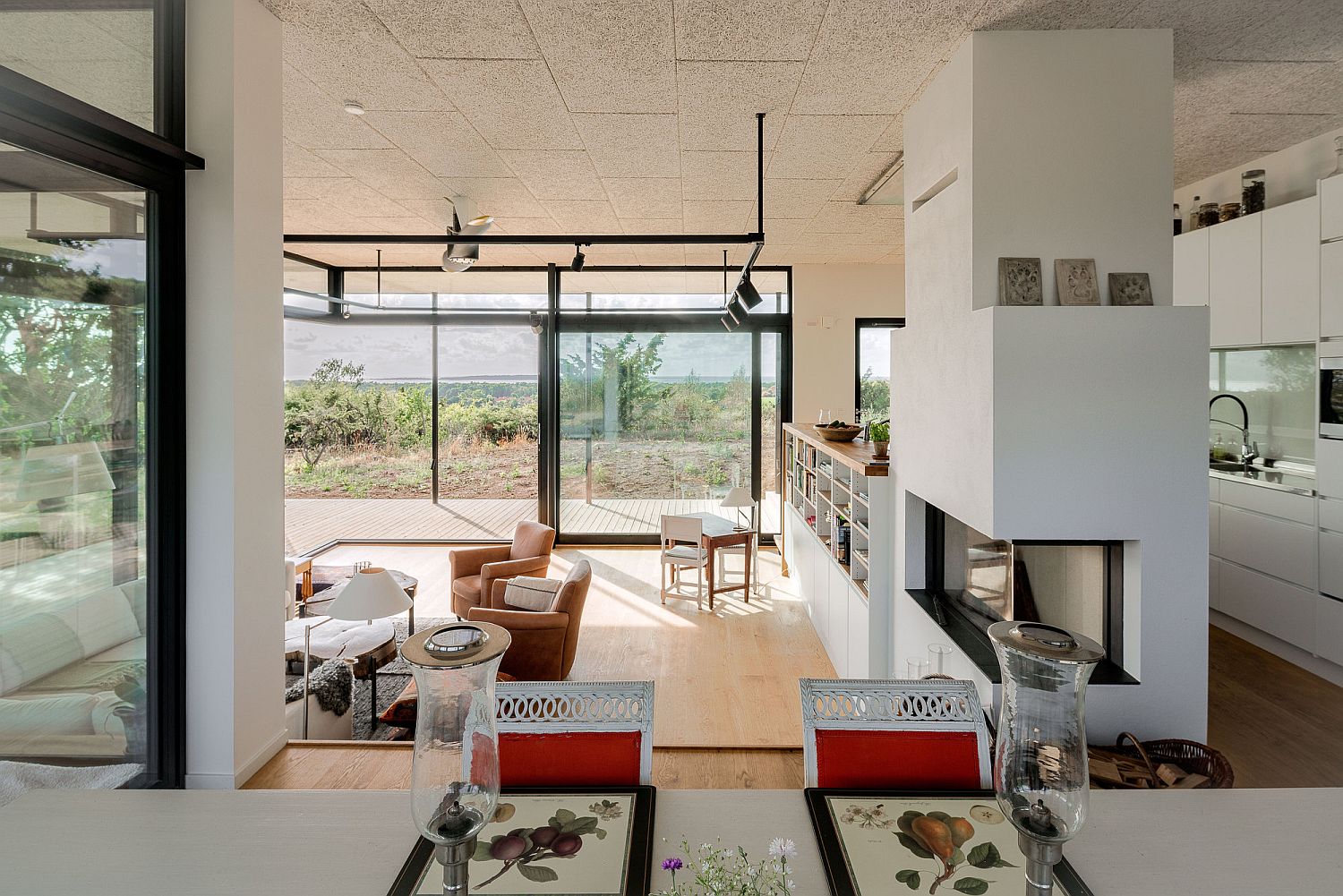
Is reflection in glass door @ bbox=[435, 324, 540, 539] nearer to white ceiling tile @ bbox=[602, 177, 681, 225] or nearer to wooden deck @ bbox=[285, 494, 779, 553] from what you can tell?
wooden deck @ bbox=[285, 494, 779, 553]

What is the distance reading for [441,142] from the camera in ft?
12.3

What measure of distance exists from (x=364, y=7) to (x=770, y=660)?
4128 mm

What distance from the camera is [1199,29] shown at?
2574 mm

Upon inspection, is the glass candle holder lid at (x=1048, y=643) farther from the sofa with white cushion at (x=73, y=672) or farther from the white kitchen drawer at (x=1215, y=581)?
the white kitchen drawer at (x=1215, y=581)

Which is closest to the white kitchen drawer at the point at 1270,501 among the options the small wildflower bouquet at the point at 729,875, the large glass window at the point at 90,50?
the small wildflower bouquet at the point at 729,875

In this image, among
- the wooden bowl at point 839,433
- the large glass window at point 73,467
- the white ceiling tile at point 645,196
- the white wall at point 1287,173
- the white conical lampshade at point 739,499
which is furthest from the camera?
the white conical lampshade at point 739,499

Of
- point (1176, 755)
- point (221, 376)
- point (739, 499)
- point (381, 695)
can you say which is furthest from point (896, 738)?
point (739, 499)

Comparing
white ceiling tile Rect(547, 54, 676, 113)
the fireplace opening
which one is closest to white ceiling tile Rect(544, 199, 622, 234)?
white ceiling tile Rect(547, 54, 676, 113)

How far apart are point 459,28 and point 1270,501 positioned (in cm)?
481

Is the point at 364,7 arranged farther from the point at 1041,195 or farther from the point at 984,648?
the point at 984,648

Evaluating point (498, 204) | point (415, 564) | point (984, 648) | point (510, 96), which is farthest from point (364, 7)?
point (415, 564)

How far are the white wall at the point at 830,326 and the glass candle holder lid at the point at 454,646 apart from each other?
6.71m

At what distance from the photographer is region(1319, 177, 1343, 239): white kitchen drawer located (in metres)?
3.47

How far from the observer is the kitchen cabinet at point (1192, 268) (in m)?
4.43
